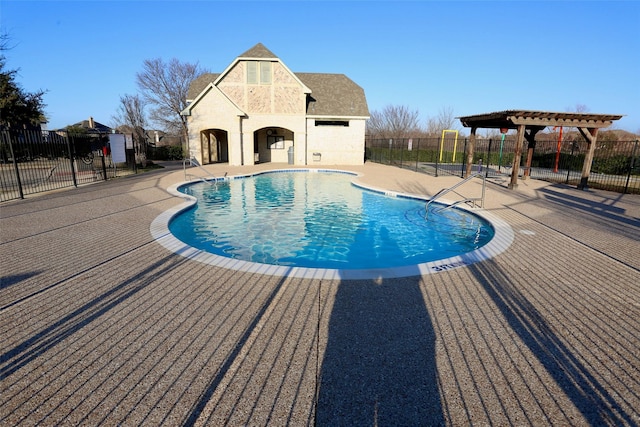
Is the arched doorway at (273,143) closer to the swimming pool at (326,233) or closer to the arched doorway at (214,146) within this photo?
the arched doorway at (214,146)

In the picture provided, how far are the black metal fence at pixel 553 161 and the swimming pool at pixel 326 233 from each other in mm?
6097

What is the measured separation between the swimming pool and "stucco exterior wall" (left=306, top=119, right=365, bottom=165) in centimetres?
1086

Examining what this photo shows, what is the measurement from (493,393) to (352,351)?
124 centimetres

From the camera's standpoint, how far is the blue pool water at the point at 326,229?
25.2 feet

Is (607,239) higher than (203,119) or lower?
lower

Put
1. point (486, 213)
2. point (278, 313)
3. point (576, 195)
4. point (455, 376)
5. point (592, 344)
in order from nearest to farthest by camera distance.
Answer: point (455, 376)
point (592, 344)
point (278, 313)
point (486, 213)
point (576, 195)

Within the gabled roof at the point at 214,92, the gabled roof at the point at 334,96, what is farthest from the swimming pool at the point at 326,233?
the gabled roof at the point at 334,96

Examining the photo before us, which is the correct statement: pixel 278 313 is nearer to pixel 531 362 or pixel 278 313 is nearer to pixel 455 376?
pixel 455 376

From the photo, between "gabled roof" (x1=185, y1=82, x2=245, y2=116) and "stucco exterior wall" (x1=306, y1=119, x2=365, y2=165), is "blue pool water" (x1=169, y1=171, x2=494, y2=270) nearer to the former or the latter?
"gabled roof" (x1=185, y1=82, x2=245, y2=116)

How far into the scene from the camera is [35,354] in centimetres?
314

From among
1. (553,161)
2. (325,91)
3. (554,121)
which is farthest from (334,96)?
(553,161)

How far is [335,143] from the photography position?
2492 cm

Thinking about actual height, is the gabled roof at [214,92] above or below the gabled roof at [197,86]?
below

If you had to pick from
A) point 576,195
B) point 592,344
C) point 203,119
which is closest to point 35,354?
point 592,344
